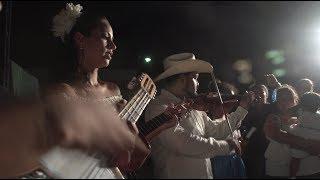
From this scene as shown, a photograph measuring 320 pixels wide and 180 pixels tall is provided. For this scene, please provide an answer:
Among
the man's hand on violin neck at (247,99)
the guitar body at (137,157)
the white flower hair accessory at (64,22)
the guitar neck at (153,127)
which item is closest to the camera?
the guitar body at (137,157)

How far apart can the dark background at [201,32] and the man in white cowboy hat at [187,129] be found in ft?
18.7

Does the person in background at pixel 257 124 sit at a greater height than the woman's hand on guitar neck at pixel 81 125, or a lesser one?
lesser

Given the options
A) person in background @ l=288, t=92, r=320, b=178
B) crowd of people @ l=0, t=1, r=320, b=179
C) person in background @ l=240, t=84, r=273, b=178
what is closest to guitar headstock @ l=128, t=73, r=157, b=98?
crowd of people @ l=0, t=1, r=320, b=179

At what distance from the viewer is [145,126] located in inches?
110

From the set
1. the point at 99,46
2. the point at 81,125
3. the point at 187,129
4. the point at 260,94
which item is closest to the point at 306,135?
the point at 260,94

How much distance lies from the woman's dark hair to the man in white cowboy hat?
0.80 meters

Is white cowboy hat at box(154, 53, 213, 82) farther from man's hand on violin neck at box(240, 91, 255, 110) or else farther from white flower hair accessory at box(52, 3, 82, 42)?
white flower hair accessory at box(52, 3, 82, 42)

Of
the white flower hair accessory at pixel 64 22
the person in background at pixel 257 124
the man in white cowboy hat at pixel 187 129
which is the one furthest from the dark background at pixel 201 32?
the white flower hair accessory at pixel 64 22

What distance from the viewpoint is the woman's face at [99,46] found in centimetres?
281

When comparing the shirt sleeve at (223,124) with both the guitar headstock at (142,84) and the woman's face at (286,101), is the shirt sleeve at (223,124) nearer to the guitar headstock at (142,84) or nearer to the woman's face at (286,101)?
the woman's face at (286,101)

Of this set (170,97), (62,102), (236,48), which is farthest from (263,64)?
(62,102)

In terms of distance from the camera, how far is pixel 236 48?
12438mm

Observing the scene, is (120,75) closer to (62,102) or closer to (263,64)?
(263,64)

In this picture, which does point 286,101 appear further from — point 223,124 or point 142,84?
point 142,84
